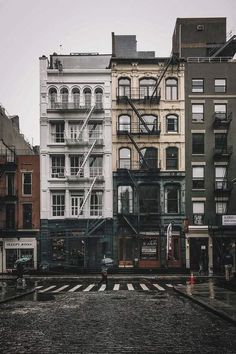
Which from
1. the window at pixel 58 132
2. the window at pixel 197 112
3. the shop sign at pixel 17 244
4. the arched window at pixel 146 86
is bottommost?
the shop sign at pixel 17 244

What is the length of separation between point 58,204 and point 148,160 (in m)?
9.84

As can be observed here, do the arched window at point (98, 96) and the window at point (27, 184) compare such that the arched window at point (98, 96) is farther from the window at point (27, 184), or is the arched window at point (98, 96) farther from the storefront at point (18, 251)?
the storefront at point (18, 251)

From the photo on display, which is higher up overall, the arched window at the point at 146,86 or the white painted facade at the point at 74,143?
the arched window at the point at 146,86

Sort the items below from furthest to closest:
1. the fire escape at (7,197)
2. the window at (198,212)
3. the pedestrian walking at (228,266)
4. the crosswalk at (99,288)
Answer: the window at (198,212) → the fire escape at (7,197) → the pedestrian walking at (228,266) → the crosswalk at (99,288)

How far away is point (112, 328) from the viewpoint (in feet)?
48.8

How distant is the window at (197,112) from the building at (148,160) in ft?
3.71

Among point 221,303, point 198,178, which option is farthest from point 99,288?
point 198,178

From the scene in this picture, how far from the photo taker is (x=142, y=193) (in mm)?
52469

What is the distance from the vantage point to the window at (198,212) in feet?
170

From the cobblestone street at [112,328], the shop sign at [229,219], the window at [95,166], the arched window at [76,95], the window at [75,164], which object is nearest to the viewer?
the cobblestone street at [112,328]

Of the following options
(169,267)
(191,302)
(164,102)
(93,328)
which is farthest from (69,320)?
(164,102)

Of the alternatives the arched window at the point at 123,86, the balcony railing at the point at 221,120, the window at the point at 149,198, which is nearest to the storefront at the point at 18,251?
the window at the point at 149,198

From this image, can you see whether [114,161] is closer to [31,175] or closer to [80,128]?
[80,128]

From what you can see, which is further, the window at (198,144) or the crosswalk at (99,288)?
the window at (198,144)
